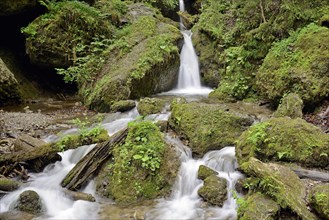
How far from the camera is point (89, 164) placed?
21.2 ft

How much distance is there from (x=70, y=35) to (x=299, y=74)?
8.32 m

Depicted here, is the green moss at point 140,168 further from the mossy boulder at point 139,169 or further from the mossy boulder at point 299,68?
the mossy boulder at point 299,68

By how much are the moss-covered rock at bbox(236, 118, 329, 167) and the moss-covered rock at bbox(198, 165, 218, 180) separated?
0.57 meters

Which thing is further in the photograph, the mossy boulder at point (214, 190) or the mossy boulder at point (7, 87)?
the mossy boulder at point (7, 87)

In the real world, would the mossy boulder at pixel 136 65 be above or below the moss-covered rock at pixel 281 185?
above

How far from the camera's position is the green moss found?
236 inches

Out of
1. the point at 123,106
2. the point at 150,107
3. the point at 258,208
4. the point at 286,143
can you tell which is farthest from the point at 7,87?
the point at 258,208

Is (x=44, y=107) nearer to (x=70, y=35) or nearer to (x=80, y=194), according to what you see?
(x=70, y=35)

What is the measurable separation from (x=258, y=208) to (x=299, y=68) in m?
5.42

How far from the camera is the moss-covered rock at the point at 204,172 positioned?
6176 mm

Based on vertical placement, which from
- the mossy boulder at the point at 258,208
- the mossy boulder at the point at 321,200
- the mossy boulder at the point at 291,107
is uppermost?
the mossy boulder at the point at 291,107

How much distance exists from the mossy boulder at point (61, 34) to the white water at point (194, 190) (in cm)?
690

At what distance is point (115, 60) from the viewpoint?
12.3m

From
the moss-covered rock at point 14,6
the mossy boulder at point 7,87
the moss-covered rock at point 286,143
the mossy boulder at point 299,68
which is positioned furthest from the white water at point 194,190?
the moss-covered rock at point 14,6
